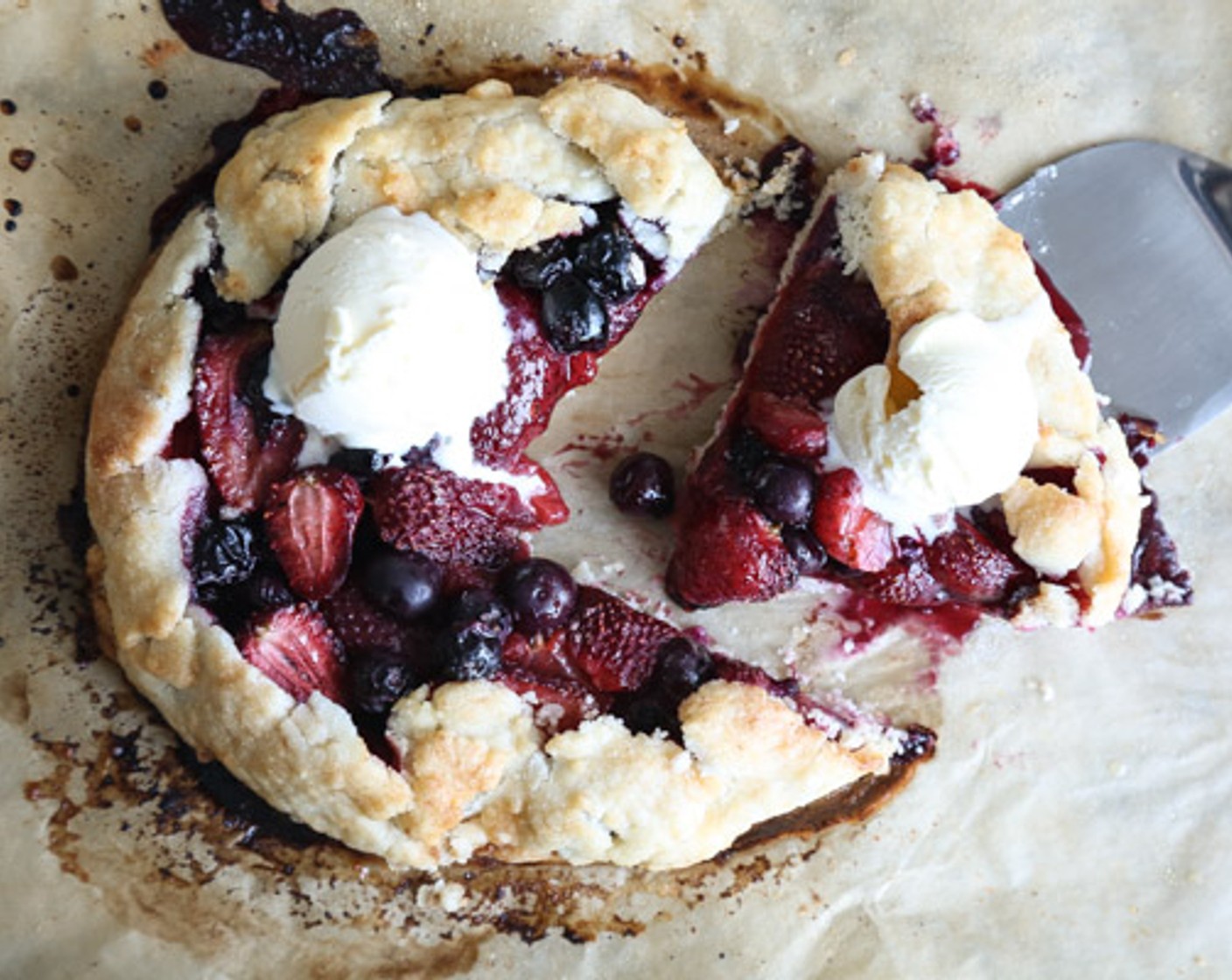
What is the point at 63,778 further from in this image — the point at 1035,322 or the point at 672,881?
the point at 1035,322

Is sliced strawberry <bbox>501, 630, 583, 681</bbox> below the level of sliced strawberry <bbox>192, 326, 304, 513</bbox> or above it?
below

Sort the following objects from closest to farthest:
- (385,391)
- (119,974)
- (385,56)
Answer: (385,391)
(119,974)
(385,56)

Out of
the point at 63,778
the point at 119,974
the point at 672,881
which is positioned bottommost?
the point at 119,974

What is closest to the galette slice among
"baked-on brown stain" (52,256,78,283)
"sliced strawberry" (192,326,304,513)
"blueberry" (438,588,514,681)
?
"blueberry" (438,588,514,681)

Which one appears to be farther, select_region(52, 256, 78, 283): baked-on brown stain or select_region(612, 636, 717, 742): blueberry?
select_region(52, 256, 78, 283): baked-on brown stain

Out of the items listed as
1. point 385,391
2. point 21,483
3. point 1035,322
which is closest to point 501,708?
point 385,391

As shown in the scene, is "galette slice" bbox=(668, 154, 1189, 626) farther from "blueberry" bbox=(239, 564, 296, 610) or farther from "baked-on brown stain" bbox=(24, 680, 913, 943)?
"blueberry" bbox=(239, 564, 296, 610)

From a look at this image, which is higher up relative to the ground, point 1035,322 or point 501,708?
point 1035,322
